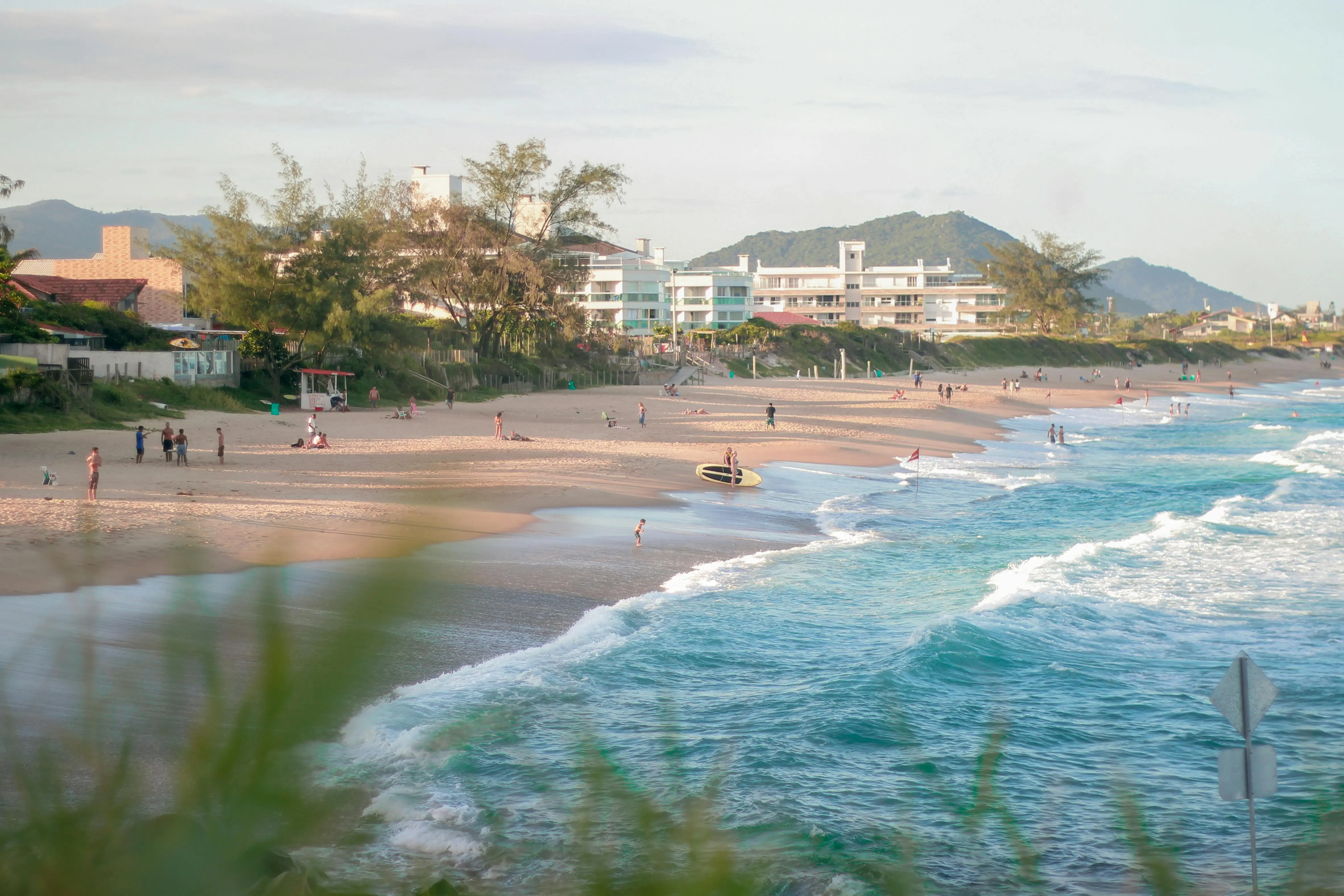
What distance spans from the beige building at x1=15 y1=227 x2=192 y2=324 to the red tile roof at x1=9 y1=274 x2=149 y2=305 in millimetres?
962

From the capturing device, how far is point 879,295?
139 meters

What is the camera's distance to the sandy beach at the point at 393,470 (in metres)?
2.84

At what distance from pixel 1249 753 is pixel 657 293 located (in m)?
91.3

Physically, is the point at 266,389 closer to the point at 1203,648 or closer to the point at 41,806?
the point at 1203,648

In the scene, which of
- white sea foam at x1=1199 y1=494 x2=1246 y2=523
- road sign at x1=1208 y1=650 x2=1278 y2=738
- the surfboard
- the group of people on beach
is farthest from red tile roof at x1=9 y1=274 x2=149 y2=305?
road sign at x1=1208 y1=650 x2=1278 y2=738

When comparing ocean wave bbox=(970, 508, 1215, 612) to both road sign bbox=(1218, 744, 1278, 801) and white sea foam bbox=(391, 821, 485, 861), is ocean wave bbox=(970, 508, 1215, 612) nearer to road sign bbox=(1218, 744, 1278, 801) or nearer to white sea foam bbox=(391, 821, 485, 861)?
white sea foam bbox=(391, 821, 485, 861)

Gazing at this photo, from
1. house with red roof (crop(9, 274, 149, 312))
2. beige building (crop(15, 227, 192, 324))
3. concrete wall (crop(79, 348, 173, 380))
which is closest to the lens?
concrete wall (crop(79, 348, 173, 380))

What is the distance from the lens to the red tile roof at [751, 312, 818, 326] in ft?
331

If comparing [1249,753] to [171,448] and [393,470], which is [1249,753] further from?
[171,448]

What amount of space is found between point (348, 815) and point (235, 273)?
44103 millimetres

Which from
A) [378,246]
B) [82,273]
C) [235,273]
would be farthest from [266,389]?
[82,273]

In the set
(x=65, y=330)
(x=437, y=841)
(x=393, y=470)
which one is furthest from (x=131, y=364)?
(x=437, y=841)

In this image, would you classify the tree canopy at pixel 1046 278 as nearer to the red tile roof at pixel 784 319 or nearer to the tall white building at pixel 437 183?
the red tile roof at pixel 784 319

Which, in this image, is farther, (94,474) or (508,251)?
(508,251)
